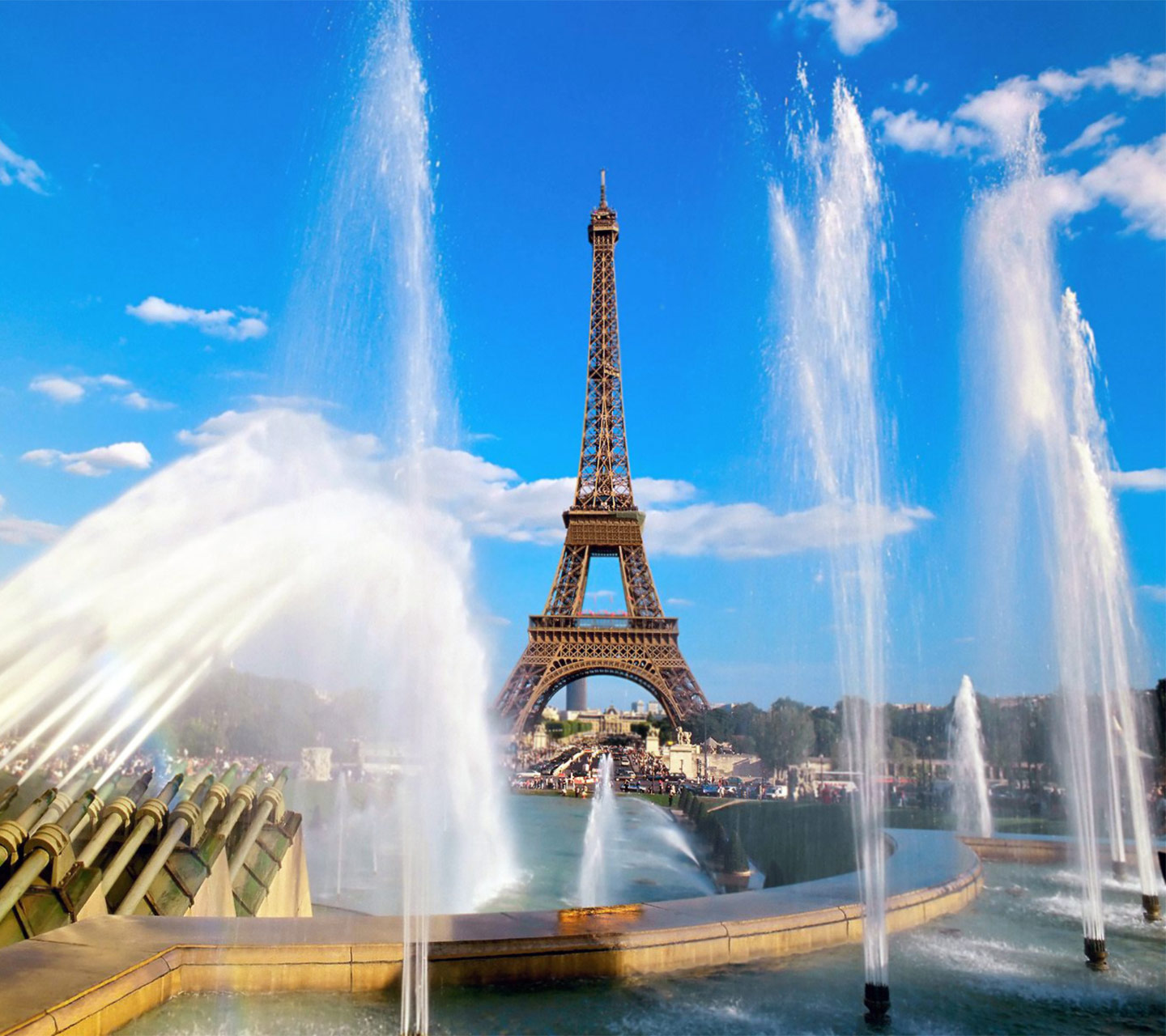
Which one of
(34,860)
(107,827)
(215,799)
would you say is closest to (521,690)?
(215,799)

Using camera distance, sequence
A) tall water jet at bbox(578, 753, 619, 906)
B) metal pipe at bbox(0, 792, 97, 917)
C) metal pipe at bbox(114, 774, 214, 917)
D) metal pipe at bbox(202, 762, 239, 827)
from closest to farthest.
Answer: metal pipe at bbox(0, 792, 97, 917)
metal pipe at bbox(114, 774, 214, 917)
metal pipe at bbox(202, 762, 239, 827)
tall water jet at bbox(578, 753, 619, 906)

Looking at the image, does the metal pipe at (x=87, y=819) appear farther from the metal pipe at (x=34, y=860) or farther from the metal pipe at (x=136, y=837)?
the metal pipe at (x=34, y=860)

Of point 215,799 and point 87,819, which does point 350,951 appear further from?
point 215,799

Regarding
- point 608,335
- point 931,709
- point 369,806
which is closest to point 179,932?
point 369,806

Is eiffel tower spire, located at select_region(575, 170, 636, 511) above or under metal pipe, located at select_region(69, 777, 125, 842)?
above

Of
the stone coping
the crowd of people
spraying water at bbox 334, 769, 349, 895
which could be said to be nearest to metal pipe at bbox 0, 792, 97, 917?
the stone coping

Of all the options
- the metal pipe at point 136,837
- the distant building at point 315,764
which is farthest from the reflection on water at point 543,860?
the distant building at point 315,764

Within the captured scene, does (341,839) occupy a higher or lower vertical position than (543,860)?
higher

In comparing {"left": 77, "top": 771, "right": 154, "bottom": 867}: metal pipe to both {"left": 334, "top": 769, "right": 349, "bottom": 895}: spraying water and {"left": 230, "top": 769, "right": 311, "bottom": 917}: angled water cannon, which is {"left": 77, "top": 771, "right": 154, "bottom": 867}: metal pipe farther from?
{"left": 334, "top": 769, "right": 349, "bottom": 895}: spraying water
